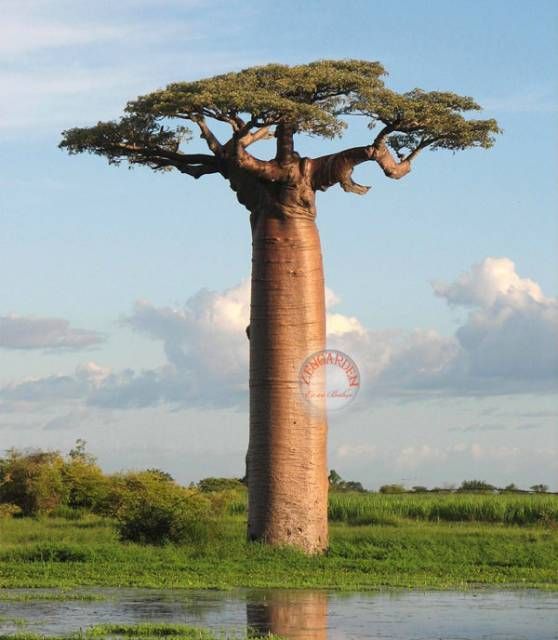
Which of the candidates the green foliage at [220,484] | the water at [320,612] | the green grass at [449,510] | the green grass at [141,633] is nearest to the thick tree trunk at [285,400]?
the water at [320,612]

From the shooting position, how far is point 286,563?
49.3 feet

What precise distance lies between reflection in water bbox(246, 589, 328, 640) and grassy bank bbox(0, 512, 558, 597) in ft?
2.73

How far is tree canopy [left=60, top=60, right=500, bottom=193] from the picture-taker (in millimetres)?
16141

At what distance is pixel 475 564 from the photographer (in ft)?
50.6

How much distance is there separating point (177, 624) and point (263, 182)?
26.2ft

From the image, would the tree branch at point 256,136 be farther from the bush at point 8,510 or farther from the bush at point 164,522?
the bush at point 8,510

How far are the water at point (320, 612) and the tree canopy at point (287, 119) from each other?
6.29 m

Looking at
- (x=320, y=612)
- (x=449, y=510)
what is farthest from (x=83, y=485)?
(x=320, y=612)

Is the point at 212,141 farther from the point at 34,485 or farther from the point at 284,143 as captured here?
the point at 34,485

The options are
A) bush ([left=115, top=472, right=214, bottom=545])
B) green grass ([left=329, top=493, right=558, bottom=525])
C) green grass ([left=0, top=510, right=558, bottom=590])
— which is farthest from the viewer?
green grass ([left=329, top=493, right=558, bottom=525])

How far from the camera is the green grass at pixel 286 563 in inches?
530

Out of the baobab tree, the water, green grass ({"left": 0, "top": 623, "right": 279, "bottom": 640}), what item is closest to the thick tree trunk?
the baobab tree

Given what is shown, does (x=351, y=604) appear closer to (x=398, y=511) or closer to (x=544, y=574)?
(x=544, y=574)

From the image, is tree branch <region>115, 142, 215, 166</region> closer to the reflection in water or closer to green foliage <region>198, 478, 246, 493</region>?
the reflection in water
